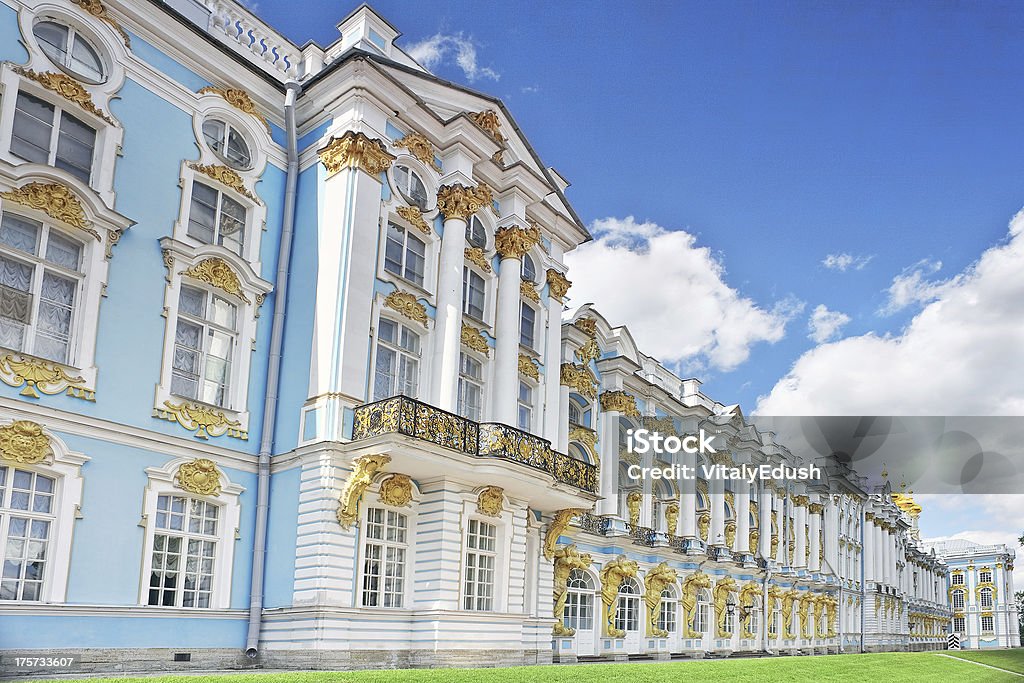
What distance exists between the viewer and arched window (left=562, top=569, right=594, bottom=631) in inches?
1029

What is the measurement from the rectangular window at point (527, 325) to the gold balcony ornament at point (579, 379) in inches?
103

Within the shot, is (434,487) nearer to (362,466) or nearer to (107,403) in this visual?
(362,466)

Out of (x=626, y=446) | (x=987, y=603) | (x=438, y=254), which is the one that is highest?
(x=438, y=254)

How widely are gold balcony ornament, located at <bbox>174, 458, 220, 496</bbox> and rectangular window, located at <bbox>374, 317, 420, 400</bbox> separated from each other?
335 centimetres

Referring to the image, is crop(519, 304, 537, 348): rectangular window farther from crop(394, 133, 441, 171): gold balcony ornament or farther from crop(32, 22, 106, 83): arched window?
crop(32, 22, 106, 83): arched window

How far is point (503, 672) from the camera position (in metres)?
13.2

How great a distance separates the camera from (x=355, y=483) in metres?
16.3

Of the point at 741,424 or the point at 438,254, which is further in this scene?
the point at 741,424

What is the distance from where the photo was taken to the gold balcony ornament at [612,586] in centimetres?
2753

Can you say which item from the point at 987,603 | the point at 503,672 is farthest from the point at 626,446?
the point at 987,603

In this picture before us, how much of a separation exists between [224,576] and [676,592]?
19193 millimetres

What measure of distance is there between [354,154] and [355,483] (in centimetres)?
603

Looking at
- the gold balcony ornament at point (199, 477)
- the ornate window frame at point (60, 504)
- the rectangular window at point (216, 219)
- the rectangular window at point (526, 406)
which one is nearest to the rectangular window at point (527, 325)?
the rectangular window at point (526, 406)

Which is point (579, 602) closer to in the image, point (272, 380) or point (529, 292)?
point (529, 292)
